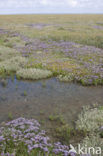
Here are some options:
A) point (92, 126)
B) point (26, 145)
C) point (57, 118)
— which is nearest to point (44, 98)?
point (57, 118)

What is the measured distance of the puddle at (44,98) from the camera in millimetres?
7371

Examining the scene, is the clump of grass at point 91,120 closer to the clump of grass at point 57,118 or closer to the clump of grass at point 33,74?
the clump of grass at point 57,118

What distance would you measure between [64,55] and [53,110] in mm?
10148

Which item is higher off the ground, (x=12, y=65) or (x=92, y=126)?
(x=12, y=65)

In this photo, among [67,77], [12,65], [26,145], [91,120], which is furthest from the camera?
[12,65]

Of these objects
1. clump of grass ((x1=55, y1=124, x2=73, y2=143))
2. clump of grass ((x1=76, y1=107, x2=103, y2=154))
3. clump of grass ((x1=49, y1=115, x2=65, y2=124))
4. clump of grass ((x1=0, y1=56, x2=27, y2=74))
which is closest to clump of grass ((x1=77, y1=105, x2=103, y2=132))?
clump of grass ((x1=76, y1=107, x2=103, y2=154))

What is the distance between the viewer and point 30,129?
5.45m

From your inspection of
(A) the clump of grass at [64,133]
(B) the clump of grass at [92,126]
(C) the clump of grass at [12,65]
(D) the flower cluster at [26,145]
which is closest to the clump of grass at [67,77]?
Result: (C) the clump of grass at [12,65]

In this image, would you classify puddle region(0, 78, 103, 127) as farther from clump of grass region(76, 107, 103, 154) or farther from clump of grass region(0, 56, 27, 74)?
clump of grass region(0, 56, 27, 74)

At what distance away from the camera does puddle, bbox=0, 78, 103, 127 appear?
737cm

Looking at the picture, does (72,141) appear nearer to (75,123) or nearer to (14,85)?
(75,123)

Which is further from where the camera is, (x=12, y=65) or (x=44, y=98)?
(x=12, y=65)

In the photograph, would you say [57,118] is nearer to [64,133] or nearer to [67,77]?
[64,133]

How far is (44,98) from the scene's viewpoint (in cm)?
876
